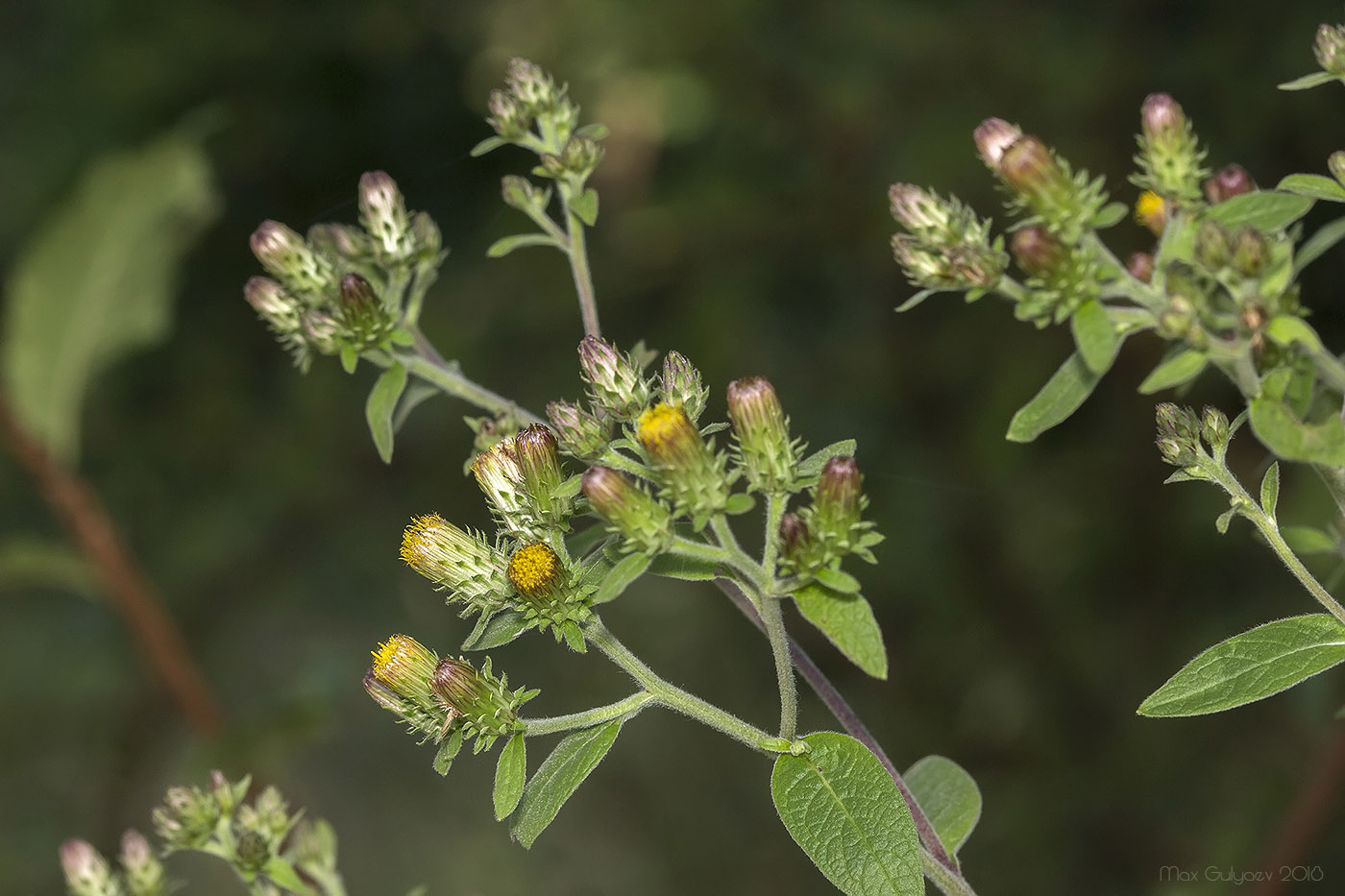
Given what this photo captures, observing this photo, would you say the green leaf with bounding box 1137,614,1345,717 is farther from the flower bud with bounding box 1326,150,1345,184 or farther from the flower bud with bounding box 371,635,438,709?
the flower bud with bounding box 371,635,438,709

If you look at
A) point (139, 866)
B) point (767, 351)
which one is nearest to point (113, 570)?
point (139, 866)

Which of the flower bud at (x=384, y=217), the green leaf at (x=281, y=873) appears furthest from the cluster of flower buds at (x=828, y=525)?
the green leaf at (x=281, y=873)

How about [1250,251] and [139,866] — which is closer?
[1250,251]

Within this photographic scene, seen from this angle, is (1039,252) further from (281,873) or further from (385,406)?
(281,873)

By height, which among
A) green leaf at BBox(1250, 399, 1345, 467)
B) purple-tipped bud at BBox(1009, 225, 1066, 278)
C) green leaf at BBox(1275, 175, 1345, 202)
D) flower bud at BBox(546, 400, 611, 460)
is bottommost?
flower bud at BBox(546, 400, 611, 460)

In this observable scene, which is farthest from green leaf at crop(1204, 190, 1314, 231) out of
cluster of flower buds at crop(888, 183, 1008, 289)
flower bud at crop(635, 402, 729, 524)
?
flower bud at crop(635, 402, 729, 524)

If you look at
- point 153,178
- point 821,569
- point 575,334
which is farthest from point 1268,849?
point 153,178
